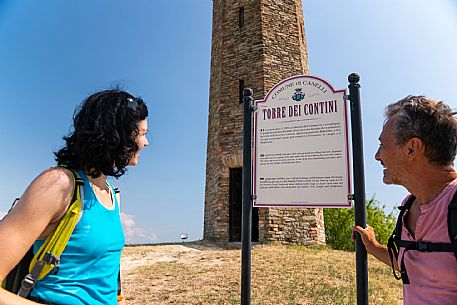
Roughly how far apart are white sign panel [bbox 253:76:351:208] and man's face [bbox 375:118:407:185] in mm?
1349

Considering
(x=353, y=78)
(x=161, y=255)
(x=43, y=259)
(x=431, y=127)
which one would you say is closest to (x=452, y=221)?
(x=431, y=127)

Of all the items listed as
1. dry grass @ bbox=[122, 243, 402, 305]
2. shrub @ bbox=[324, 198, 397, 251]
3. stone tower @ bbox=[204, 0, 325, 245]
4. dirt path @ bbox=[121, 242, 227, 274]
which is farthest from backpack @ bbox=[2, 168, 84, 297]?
shrub @ bbox=[324, 198, 397, 251]

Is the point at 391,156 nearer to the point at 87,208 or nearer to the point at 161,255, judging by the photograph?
the point at 87,208

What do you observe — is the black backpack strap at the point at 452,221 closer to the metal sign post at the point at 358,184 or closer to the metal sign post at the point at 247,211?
the metal sign post at the point at 358,184

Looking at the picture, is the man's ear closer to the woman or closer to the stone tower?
the woman

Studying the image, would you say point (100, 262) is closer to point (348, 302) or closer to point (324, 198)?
point (324, 198)

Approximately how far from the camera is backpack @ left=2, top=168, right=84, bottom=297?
135 centimetres

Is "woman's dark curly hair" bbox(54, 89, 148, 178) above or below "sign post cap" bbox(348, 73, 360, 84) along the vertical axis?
below

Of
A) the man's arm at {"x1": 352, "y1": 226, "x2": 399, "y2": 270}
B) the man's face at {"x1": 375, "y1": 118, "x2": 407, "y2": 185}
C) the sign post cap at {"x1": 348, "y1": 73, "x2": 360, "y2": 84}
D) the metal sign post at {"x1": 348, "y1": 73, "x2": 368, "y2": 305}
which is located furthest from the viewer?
the sign post cap at {"x1": 348, "y1": 73, "x2": 360, "y2": 84}

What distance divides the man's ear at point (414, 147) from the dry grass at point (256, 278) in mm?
4398

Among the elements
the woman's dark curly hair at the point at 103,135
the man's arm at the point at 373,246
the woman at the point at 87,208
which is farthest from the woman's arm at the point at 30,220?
the man's arm at the point at 373,246

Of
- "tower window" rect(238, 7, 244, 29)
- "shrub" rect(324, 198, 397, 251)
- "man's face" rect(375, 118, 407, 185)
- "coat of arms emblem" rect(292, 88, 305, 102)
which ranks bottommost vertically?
"shrub" rect(324, 198, 397, 251)

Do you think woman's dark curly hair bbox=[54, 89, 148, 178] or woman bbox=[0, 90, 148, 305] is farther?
woman's dark curly hair bbox=[54, 89, 148, 178]

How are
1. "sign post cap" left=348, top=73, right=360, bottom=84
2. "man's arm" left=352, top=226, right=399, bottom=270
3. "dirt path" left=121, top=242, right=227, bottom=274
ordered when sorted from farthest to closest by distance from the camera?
1. "dirt path" left=121, top=242, right=227, bottom=274
2. "sign post cap" left=348, top=73, right=360, bottom=84
3. "man's arm" left=352, top=226, right=399, bottom=270
